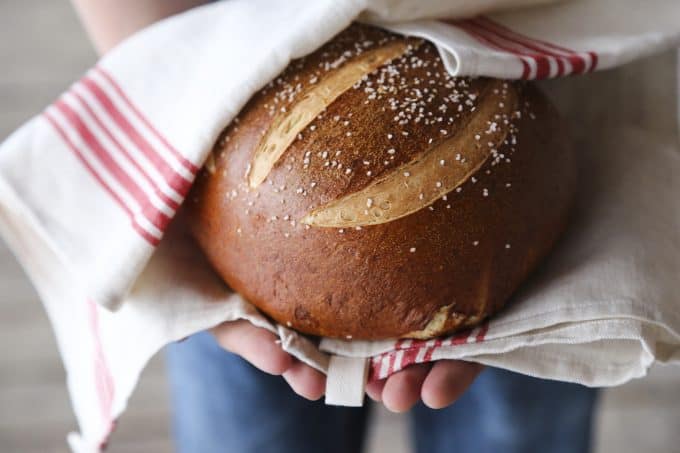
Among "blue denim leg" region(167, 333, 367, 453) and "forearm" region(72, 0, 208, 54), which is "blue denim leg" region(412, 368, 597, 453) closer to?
"blue denim leg" region(167, 333, 367, 453)

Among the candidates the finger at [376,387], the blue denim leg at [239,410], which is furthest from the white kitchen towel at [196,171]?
the blue denim leg at [239,410]

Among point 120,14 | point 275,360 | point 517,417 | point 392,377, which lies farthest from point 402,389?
point 120,14

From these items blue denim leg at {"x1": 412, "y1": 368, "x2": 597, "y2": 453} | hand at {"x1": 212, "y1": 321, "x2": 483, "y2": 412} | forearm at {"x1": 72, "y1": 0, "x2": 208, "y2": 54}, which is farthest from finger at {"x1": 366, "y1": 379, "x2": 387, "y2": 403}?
forearm at {"x1": 72, "y1": 0, "x2": 208, "y2": 54}

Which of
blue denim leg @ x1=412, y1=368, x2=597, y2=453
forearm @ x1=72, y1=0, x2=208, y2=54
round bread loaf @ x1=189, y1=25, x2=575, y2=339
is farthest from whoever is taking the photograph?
blue denim leg @ x1=412, y1=368, x2=597, y2=453

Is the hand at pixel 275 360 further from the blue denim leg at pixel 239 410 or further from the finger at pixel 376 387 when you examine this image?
the blue denim leg at pixel 239 410

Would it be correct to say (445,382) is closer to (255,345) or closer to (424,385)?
(424,385)

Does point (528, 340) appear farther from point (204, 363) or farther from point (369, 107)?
point (204, 363)

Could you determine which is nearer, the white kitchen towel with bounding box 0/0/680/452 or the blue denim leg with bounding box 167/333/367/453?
the white kitchen towel with bounding box 0/0/680/452
